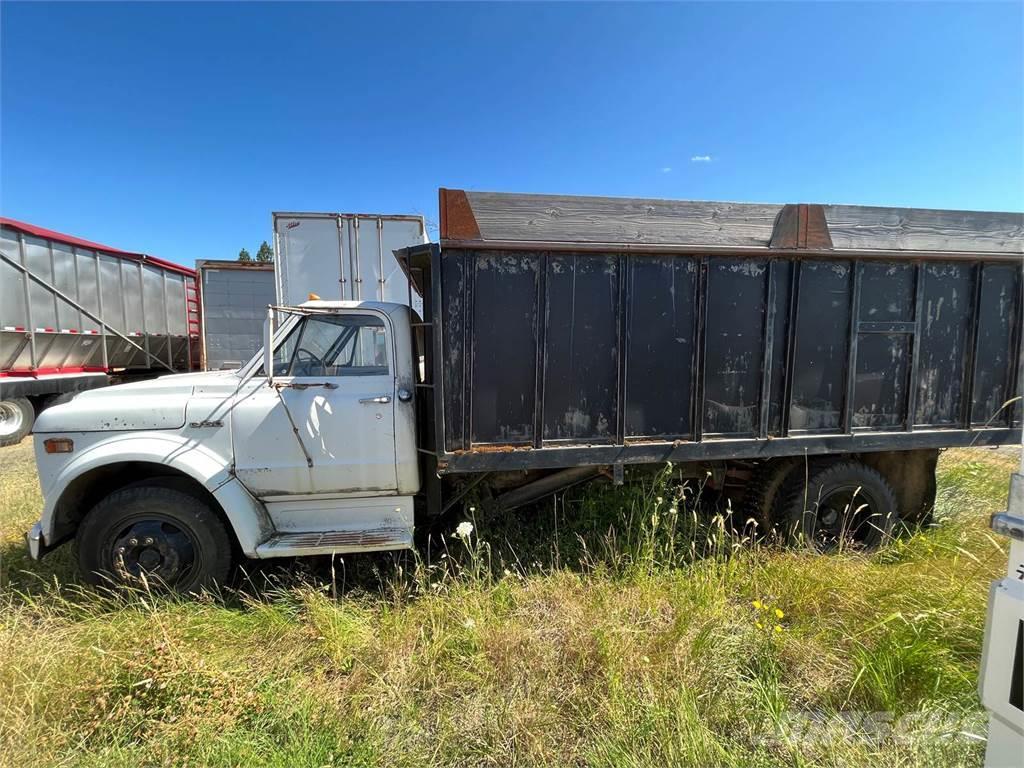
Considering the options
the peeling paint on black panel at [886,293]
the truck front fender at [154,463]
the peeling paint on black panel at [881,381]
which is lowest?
the truck front fender at [154,463]

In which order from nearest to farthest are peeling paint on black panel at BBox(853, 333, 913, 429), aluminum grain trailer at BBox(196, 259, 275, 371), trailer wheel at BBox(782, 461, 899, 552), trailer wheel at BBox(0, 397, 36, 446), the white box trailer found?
peeling paint on black panel at BBox(853, 333, 913, 429) → trailer wheel at BBox(782, 461, 899, 552) → the white box trailer → trailer wheel at BBox(0, 397, 36, 446) → aluminum grain trailer at BBox(196, 259, 275, 371)

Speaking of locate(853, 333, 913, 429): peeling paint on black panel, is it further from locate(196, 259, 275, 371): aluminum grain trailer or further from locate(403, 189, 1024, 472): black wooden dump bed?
locate(196, 259, 275, 371): aluminum grain trailer

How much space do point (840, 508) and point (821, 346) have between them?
138cm

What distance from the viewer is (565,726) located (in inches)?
76.7

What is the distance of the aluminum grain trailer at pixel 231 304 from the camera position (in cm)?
874

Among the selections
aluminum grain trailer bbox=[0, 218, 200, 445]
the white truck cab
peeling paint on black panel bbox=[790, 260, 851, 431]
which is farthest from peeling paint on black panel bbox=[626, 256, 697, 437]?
aluminum grain trailer bbox=[0, 218, 200, 445]

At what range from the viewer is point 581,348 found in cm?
289

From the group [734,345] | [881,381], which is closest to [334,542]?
[734,345]

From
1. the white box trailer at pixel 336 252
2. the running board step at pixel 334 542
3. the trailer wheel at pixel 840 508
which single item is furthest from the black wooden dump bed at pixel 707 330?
the white box trailer at pixel 336 252

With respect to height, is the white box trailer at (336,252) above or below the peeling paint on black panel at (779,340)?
above

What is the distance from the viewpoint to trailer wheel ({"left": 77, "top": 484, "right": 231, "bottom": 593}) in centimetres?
278

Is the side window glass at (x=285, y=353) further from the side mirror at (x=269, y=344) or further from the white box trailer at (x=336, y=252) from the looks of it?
the white box trailer at (x=336, y=252)

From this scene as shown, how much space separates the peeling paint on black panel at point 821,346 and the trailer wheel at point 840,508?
49cm

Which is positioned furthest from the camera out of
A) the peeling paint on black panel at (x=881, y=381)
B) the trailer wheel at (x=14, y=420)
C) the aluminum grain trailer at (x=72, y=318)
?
the trailer wheel at (x=14, y=420)
